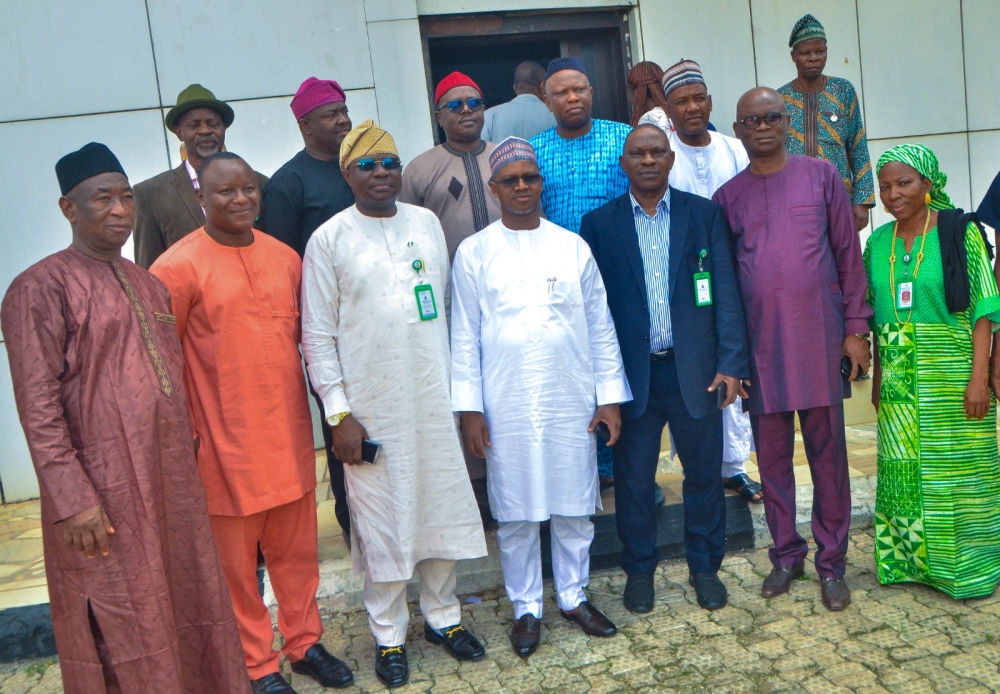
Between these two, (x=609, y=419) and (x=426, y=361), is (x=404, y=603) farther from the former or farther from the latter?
(x=609, y=419)

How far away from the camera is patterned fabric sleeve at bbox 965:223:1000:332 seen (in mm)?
3727

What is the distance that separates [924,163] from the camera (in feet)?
12.5

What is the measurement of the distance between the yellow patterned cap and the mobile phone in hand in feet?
5.34

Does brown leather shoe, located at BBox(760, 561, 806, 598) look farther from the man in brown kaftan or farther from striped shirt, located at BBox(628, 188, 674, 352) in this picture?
the man in brown kaftan

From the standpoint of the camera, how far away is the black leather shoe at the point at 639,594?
3.96 m

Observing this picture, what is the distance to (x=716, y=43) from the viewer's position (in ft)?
21.6

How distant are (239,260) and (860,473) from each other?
12.1 ft

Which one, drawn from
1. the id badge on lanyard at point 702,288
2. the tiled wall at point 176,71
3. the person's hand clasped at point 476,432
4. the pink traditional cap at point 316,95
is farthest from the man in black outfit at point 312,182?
the tiled wall at point 176,71

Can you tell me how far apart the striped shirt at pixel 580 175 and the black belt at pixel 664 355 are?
2.35ft

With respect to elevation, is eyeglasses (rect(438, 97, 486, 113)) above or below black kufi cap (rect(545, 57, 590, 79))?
below

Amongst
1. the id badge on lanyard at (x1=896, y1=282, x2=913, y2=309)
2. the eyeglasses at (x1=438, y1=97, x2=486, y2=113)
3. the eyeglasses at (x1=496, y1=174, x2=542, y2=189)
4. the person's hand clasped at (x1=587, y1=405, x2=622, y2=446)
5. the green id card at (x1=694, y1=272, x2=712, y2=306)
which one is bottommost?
the person's hand clasped at (x1=587, y1=405, x2=622, y2=446)

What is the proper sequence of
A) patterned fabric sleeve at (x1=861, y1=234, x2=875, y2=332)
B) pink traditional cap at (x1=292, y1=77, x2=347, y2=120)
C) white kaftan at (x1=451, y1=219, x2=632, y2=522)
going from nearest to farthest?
white kaftan at (x1=451, y1=219, x2=632, y2=522) < patterned fabric sleeve at (x1=861, y1=234, x2=875, y2=332) < pink traditional cap at (x1=292, y1=77, x2=347, y2=120)

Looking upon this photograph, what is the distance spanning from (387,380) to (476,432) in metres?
0.43

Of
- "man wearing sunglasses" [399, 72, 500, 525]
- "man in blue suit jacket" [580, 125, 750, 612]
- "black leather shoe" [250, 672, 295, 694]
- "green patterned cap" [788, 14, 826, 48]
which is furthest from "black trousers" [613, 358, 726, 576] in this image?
"green patterned cap" [788, 14, 826, 48]
